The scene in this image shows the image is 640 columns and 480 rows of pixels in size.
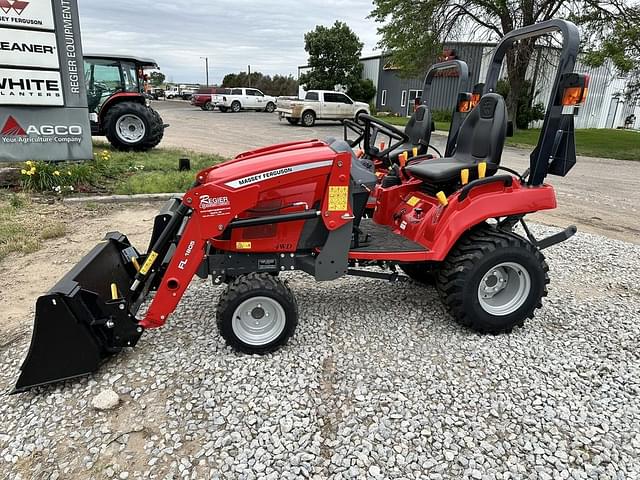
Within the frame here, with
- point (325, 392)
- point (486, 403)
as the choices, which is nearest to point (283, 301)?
point (325, 392)

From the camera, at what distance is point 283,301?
2.97m

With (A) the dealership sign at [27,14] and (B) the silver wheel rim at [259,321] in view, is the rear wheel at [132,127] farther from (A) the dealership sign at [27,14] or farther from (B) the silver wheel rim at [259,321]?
(B) the silver wheel rim at [259,321]

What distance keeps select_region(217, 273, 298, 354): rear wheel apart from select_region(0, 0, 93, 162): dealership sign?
6.27 m

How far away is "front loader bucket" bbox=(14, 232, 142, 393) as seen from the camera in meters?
2.58

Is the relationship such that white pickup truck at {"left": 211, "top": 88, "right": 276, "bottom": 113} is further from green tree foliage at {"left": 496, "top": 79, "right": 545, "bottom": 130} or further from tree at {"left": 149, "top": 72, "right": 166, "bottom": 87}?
green tree foliage at {"left": 496, "top": 79, "right": 545, "bottom": 130}

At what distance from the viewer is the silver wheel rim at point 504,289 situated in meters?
3.37

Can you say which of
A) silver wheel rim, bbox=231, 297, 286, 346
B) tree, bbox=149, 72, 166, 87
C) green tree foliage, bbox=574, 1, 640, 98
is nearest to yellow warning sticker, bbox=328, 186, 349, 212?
silver wheel rim, bbox=231, 297, 286, 346

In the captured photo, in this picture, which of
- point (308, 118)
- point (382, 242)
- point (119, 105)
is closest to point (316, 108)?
point (308, 118)

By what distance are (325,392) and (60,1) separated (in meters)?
7.54

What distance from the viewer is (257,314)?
10.1 feet

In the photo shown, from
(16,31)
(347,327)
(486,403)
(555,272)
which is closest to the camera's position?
(486,403)

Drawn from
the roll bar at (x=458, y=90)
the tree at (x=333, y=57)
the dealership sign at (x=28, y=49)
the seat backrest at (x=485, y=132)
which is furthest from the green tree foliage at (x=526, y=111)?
the seat backrest at (x=485, y=132)

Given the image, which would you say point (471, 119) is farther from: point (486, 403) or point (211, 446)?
point (211, 446)

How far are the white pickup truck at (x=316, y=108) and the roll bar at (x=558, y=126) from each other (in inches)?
700
